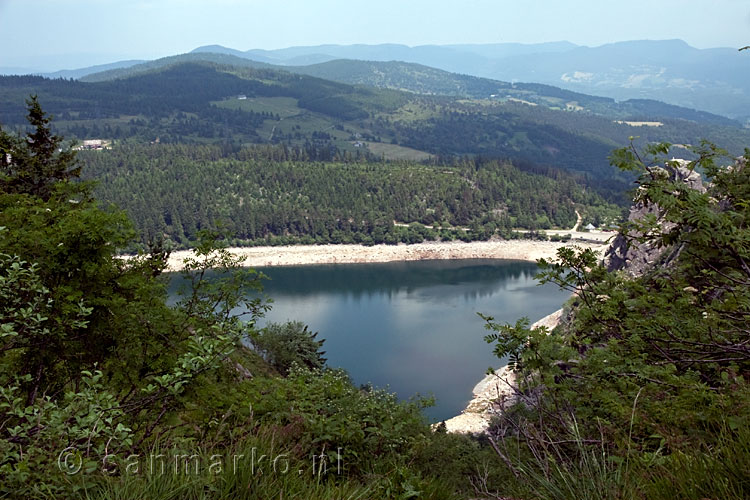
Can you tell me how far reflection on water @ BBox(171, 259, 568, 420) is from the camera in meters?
36.9

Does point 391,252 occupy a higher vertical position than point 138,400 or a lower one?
lower

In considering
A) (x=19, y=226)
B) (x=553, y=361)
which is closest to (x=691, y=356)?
(x=553, y=361)

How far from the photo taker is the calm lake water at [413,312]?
36906mm

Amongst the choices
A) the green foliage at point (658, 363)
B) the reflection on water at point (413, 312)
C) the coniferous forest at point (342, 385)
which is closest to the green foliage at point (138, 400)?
the coniferous forest at point (342, 385)

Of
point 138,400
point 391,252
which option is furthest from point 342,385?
point 391,252

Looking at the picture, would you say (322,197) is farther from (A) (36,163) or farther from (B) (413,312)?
(A) (36,163)

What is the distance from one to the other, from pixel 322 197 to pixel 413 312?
164 ft

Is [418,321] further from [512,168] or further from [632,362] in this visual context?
[512,168]

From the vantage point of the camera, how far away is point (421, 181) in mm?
104062

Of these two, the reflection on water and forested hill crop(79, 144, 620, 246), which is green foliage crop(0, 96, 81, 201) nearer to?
the reflection on water

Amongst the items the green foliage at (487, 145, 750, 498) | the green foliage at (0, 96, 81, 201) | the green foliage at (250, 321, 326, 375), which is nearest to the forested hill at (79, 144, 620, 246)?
the green foliage at (250, 321, 326, 375)

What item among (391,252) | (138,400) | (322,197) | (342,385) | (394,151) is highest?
(138,400)

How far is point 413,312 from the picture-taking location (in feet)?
171

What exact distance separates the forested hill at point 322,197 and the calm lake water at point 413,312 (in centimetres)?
1549
